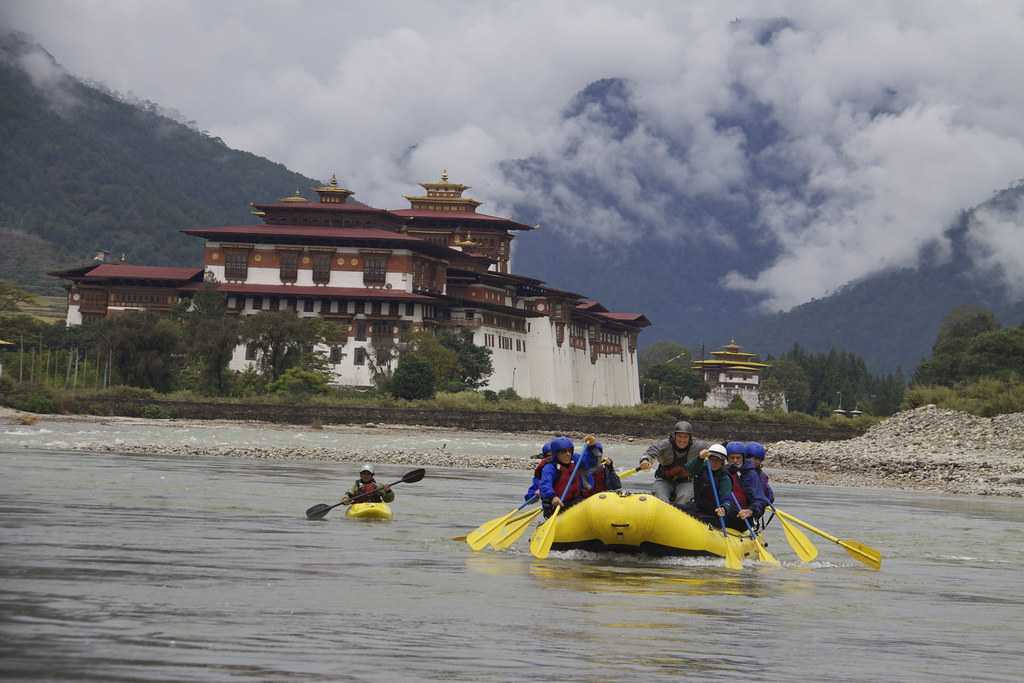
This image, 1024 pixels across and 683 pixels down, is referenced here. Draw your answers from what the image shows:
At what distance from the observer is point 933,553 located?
2703 cm

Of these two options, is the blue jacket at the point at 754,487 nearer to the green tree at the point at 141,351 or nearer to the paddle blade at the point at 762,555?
the paddle blade at the point at 762,555

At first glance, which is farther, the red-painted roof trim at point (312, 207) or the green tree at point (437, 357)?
the red-painted roof trim at point (312, 207)

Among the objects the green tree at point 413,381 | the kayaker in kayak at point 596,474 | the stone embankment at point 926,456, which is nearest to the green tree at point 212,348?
the green tree at point 413,381

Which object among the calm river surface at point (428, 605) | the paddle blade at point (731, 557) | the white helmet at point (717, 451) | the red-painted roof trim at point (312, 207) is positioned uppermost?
the red-painted roof trim at point (312, 207)

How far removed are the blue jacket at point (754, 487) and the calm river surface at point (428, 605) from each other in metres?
0.79

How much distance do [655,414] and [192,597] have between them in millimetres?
82140

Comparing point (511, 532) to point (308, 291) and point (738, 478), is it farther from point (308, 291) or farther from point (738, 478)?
point (308, 291)

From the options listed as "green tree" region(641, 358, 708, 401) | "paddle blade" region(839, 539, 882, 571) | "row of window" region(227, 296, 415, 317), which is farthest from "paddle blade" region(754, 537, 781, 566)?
"green tree" region(641, 358, 708, 401)

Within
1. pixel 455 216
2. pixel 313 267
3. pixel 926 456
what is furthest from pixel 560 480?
pixel 455 216

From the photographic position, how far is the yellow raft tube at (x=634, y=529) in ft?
68.9

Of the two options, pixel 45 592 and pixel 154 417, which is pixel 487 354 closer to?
pixel 154 417

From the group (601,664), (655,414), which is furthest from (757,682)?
(655,414)

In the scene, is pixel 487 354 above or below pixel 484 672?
above

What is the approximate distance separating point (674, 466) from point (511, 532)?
2332 millimetres
